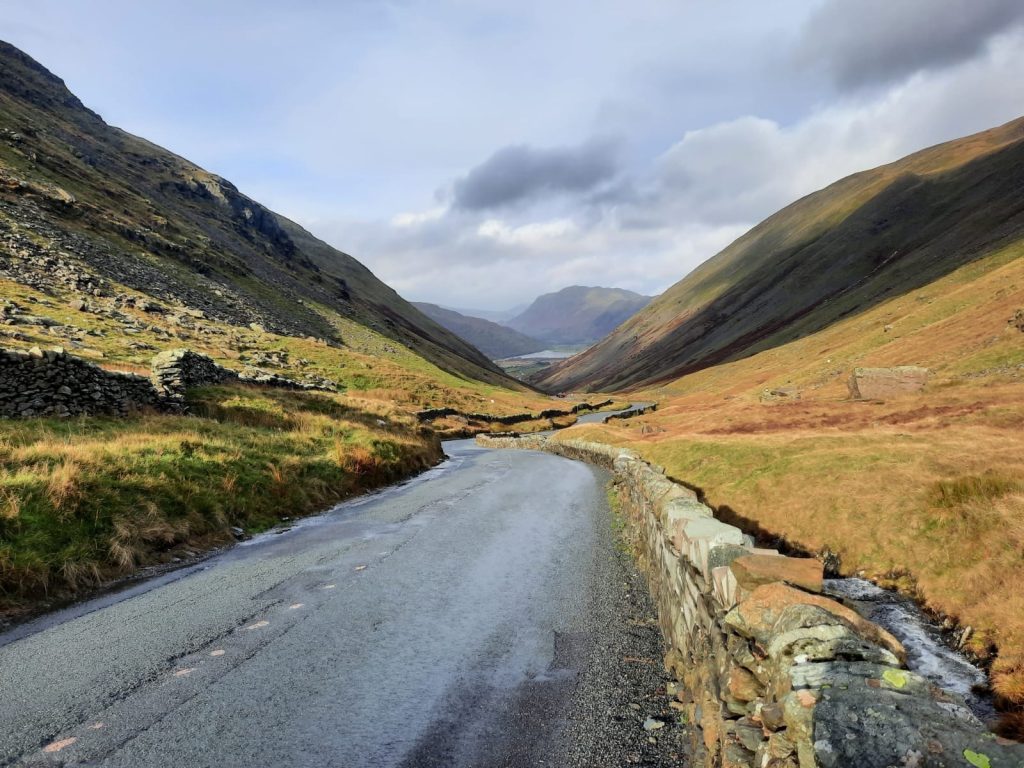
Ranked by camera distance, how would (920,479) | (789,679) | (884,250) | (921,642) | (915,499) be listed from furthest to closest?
(884,250) → (920,479) → (915,499) → (921,642) → (789,679)

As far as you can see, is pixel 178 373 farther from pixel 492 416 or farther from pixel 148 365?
pixel 492 416

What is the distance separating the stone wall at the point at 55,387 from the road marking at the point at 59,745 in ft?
60.7

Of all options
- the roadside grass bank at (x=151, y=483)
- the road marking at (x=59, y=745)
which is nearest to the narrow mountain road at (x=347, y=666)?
the road marking at (x=59, y=745)

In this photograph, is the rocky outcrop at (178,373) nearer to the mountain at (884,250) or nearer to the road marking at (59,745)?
the road marking at (59,745)

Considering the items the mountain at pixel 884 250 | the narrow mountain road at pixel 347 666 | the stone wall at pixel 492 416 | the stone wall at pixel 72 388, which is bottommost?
the narrow mountain road at pixel 347 666

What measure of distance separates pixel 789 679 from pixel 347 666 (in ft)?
21.1

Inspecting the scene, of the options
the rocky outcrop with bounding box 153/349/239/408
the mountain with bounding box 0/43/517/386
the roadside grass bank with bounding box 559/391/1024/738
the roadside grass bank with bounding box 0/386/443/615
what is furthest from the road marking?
the mountain with bounding box 0/43/517/386

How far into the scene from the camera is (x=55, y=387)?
20859 mm

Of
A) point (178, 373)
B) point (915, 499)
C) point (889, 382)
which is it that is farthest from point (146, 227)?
point (915, 499)

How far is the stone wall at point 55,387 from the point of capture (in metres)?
19.8

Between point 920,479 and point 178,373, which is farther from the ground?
point 178,373

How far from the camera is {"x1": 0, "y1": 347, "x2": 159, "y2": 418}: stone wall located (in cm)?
1981

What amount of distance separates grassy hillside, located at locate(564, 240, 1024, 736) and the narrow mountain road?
5.55 m

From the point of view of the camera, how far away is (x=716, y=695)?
21.8 feet
